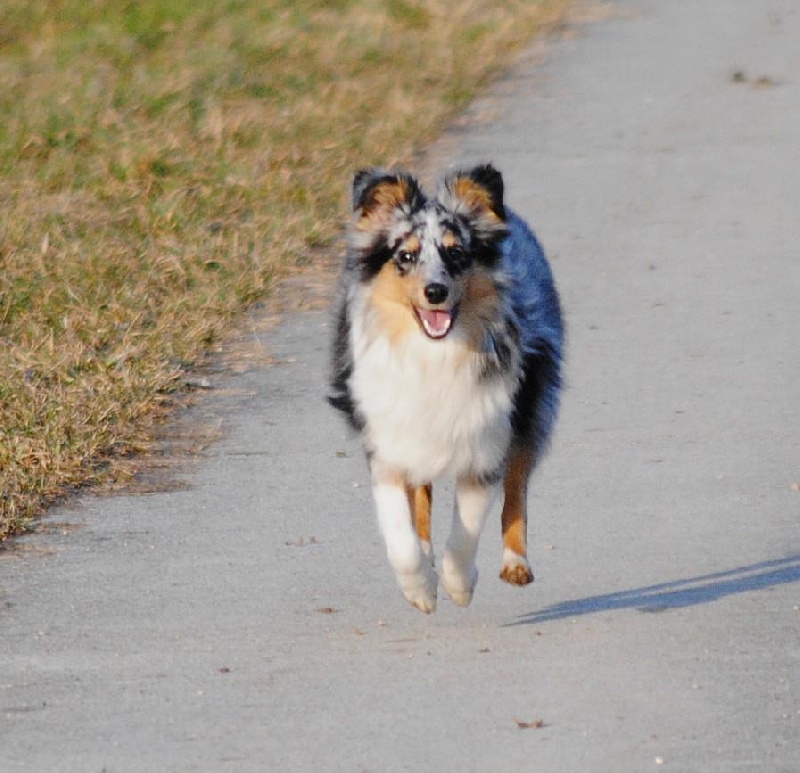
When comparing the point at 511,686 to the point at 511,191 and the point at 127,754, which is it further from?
the point at 511,191

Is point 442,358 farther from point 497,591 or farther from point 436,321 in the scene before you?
point 497,591

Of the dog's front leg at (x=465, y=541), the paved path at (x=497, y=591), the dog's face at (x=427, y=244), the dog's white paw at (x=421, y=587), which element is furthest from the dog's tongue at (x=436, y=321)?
the paved path at (x=497, y=591)

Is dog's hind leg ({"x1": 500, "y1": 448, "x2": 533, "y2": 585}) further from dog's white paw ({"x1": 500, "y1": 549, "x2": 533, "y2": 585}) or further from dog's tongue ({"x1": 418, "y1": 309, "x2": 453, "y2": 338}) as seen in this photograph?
dog's tongue ({"x1": 418, "y1": 309, "x2": 453, "y2": 338})

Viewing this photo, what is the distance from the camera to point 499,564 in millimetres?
6906

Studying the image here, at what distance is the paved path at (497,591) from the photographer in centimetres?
528

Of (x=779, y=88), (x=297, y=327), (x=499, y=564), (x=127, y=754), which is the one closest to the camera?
(x=127, y=754)

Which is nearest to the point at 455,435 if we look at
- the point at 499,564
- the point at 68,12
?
the point at 499,564

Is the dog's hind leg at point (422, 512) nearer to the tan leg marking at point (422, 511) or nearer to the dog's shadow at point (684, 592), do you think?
the tan leg marking at point (422, 511)

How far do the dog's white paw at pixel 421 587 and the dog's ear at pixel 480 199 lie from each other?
1091 mm

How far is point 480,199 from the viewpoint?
20.6 feet

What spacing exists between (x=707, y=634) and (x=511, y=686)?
2.51 ft

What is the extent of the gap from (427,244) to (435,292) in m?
0.19

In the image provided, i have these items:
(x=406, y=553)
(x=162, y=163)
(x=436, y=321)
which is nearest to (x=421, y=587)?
(x=406, y=553)

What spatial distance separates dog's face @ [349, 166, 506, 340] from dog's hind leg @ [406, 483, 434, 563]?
66 centimetres
